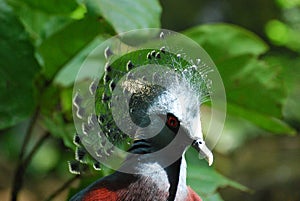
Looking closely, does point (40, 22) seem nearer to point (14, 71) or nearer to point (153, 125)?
point (14, 71)

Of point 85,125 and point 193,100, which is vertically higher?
point 193,100

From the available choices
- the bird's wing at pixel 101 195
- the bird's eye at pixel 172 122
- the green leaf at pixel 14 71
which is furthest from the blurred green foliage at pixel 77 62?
the bird's eye at pixel 172 122

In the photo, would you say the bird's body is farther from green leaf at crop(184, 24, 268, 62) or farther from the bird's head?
green leaf at crop(184, 24, 268, 62)

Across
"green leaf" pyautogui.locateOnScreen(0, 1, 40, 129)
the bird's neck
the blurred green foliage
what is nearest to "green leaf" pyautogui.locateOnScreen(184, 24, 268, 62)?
the blurred green foliage

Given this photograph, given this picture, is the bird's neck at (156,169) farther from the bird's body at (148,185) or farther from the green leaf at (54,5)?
the green leaf at (54,5)

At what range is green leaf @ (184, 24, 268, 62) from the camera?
5.45ft

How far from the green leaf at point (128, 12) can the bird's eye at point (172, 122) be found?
32 centimetres

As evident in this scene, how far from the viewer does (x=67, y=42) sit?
1517 mm

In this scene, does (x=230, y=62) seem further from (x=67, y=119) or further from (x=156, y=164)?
(x=156, y=164)

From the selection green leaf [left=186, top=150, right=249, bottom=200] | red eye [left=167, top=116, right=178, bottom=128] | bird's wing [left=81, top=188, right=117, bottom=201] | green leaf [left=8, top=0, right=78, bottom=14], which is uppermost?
red eye [left=167, top=116, right=178, bottom=128]

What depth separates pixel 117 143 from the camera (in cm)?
119

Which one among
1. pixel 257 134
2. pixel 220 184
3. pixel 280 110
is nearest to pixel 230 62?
pixel 280 110

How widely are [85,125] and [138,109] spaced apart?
16cm

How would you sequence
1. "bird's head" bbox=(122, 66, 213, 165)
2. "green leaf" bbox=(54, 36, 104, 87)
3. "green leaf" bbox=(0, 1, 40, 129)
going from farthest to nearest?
"green leaf" bbox=(54, 36, 104, 87) < "green leaf" bbox=(0, 1, 40, 129) < "bird's head" bbox=(122, 66, 213, 165)
